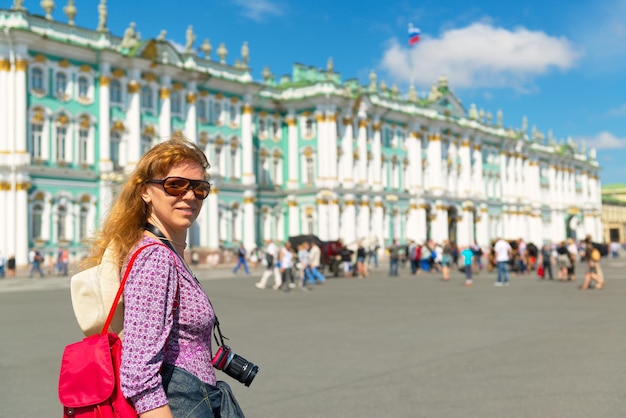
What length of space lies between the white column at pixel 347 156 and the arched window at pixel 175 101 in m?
14.1

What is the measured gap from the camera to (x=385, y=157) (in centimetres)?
5734

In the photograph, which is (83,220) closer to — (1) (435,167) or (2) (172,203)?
(1) (435,167)

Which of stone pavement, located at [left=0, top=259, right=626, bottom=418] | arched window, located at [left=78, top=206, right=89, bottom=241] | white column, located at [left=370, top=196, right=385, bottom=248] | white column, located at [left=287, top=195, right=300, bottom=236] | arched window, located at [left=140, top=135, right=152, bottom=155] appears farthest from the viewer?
white column, located at [left=370, top=196, right=385, bottom=248]

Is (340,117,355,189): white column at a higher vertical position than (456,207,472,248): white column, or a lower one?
higher

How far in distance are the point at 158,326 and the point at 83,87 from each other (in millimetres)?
38711

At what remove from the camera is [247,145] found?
48.0 metres

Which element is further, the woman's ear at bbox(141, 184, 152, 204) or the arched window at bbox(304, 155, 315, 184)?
the arched window at bbox(304, 155, 315, 184)

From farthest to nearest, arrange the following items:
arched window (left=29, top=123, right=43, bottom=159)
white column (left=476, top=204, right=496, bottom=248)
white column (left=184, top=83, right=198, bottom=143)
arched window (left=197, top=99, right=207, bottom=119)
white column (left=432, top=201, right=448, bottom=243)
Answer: white column (left=476, top=204, right=496, bottom=248) < white column (left=432, top=201, right=448, bottom=243) < arched window (left=197, top=99, right=207, bottom=119) < white column (left=184, top=83, right=198, bottom=143) < arched window (left=29, top=123, right=43, bottom=159)

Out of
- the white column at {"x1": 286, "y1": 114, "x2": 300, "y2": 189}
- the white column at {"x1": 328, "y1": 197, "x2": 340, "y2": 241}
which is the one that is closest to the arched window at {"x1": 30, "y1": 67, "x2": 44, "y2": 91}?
the white column at {"x1": 286, "y1": 114, "x2": 300, "y2": 189}

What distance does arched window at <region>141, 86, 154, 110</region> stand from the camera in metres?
41.6

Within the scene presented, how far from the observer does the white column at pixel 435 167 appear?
204ft

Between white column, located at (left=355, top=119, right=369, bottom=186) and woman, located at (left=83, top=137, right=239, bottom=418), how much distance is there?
167ft

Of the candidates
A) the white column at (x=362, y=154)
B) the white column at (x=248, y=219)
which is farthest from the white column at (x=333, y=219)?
the white column at (x=248, y=219)

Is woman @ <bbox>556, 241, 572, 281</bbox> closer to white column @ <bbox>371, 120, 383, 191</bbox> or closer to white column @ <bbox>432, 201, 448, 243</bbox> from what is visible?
white column @ <bbox>371, 120, 383, 191</bbox>
